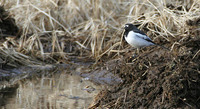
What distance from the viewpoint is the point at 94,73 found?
26.7ft

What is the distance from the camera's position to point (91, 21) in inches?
382

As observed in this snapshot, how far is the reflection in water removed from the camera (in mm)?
5773

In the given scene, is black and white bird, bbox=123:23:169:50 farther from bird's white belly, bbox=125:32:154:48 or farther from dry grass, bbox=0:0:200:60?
dry grass, bbox=0:0:200:60

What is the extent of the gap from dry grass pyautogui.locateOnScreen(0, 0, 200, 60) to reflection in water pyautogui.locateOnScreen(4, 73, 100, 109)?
1.41m

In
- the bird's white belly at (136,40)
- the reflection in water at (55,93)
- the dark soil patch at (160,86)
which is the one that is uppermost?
the bird's white belly at (136,40)

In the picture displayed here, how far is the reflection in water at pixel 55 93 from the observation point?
577cm

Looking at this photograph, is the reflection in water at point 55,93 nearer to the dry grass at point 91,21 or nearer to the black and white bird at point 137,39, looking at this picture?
the black and white bird at point 137,39

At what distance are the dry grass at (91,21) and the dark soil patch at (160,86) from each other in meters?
2.04

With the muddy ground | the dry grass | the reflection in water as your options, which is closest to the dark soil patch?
the muddy ground

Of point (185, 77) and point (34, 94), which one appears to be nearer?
point (185, 77)

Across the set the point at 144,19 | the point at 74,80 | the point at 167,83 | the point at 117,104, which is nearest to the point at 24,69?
the point at 74,80

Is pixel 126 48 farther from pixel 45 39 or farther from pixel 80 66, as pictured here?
pixel 45 39

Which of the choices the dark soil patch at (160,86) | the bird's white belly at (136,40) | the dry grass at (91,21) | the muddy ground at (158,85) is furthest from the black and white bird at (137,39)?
the dark soil patch at (160,86)

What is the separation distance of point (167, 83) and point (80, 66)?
161 inches
